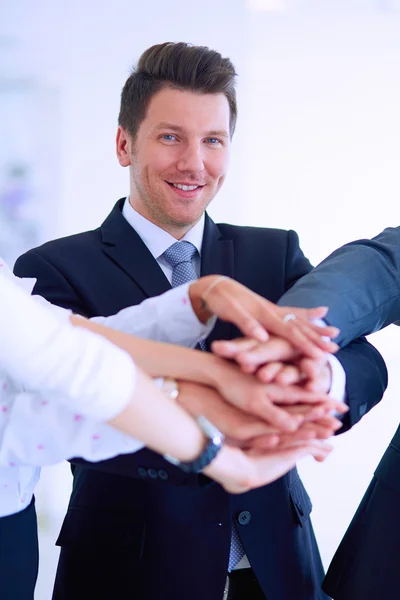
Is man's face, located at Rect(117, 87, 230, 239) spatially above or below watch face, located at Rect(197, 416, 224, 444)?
above

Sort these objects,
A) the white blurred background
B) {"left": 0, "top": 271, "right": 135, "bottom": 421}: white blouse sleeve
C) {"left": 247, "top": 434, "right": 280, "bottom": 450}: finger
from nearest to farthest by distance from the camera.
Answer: {"left": 0, "top": 271, "right": 135, "bottom": 421}: white blouse sleeve
{"left": 247, "top": 434, "right": 280, "bottom": 450}: finger
the white blurred background

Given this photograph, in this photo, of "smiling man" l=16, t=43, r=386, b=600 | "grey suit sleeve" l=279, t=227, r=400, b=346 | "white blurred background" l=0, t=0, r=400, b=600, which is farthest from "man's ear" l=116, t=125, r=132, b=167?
"white blurred background" l=0, t=0, r=400, b=600

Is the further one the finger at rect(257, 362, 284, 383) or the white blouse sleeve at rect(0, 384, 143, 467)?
the finger at rect(257, 362, 284, 383)

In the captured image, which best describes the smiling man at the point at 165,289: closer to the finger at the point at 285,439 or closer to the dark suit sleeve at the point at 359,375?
the dark suit sleeve at the point at 359,375

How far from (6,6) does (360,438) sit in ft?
8.60

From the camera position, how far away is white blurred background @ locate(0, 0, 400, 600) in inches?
145

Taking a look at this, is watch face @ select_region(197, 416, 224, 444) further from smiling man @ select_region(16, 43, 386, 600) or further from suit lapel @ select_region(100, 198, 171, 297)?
suit lapel @ select_region(100, 198, 171, 297)

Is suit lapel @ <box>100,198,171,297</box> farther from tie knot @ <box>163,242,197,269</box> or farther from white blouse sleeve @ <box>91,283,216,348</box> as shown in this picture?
white blouse sleeve @ <box>91,283,216,348</box>

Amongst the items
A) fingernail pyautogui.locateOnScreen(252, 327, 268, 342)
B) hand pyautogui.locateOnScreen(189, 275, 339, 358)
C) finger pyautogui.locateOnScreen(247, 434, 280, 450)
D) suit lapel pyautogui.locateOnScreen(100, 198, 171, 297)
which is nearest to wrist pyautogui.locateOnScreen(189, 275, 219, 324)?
hand pyautogui.locateOnScreen(189, 275, 339, 358)

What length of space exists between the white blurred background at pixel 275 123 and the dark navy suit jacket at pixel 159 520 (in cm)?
209

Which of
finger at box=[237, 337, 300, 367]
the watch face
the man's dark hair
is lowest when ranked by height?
the watch face

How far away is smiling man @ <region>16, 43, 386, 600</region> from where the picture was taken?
1.54 m

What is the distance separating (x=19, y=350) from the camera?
3.31 ft

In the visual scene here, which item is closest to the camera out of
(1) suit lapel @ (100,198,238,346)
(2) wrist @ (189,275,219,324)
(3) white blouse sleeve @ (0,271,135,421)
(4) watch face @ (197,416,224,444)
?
(3) white blouse sleeve @ (0,271,135,421)
